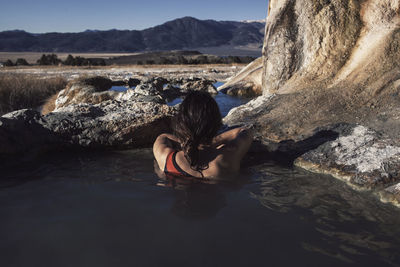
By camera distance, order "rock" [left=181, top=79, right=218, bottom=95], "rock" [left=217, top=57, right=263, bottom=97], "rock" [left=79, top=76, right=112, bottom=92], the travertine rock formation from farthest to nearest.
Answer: "rock" [left=181, top=79, right=218, bottom=95]
"rock" [left=217, top=57, right=263, bottom=97]
"rock" [left=79, top=76, right=112, bottom=92]
the travertine rock formation

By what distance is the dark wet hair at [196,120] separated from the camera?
132 inches

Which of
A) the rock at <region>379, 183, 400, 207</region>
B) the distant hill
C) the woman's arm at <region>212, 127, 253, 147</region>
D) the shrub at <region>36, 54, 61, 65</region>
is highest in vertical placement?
the distant hill

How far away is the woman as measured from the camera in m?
3.37

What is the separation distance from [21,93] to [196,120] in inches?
364

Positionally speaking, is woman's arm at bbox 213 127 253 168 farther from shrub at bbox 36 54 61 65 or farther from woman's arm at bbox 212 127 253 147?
shrub at bbox 36 54 61 65

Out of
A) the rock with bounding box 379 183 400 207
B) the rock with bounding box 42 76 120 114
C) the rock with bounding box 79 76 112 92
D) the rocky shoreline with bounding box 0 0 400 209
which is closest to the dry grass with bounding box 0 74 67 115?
the rock with bounding box 42 76 120 114

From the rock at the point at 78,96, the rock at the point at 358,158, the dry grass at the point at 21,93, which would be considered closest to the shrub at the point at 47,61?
the dry grass at the point at 21,93

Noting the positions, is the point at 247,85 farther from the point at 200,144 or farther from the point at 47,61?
the point at 47,61

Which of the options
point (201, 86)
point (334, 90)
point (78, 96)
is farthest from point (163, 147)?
point (201, 86)

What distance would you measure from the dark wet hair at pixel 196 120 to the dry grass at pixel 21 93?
7201 millimetres

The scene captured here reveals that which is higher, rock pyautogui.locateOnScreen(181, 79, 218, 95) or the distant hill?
the distant hill

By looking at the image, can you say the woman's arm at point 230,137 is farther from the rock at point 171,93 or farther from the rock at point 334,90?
→ the rock at point 171,93

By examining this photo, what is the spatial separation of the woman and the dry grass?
22.3 ft

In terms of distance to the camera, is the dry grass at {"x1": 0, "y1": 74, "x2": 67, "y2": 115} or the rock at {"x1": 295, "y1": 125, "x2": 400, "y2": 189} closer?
the rock at {"x1": 295, "y1": 125, "x2": 400, "y2": 189}
